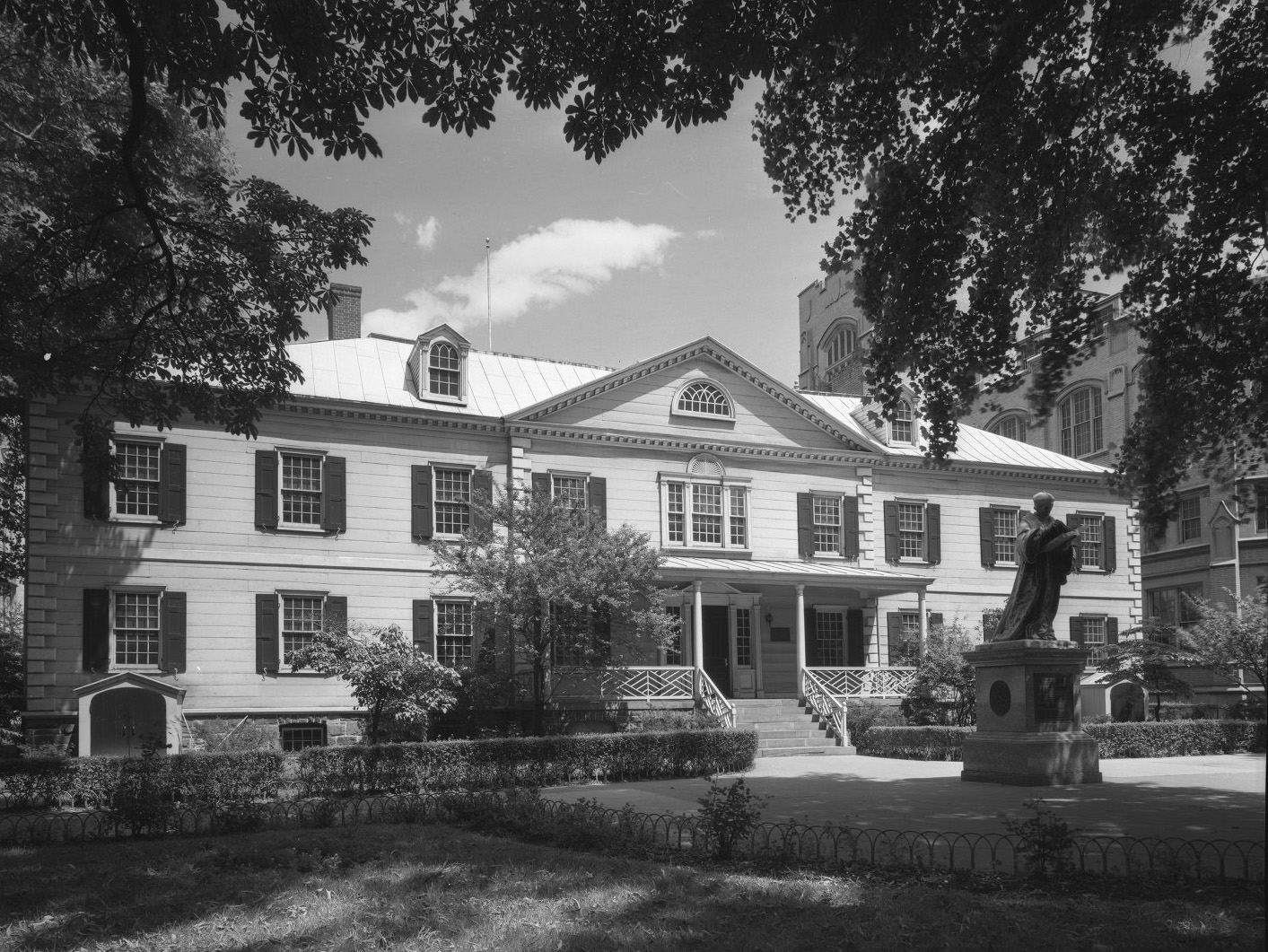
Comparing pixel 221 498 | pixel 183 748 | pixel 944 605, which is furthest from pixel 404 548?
pixel 944 605

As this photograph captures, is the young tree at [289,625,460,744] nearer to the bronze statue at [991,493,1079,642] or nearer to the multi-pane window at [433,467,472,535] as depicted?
the multi-pane window at [433,467,472,535]

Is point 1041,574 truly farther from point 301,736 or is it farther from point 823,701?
point 301,736

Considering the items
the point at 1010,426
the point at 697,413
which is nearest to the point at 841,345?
the point at 1010,426

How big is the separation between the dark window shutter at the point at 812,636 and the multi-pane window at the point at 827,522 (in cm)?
182

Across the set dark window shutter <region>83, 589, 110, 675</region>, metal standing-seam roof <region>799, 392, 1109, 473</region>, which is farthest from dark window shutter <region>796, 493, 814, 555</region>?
dark window shutter <region>83, 589, 110, 675</region>

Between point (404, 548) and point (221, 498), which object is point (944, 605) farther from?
point (221, 498)

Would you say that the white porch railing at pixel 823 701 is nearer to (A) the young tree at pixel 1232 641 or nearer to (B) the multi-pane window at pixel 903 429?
(B) the multi-pane window at pixel 903 429

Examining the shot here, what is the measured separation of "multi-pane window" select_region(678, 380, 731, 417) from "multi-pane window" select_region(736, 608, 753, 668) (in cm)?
550

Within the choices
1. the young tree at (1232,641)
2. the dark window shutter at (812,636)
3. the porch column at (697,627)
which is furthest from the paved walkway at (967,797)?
the dark window shutter at (812,636)

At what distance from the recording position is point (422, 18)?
33.7 ft

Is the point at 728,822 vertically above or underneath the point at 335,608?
underneath

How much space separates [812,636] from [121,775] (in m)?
19.5

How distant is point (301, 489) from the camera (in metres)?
26.6

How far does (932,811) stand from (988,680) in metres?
4.64
